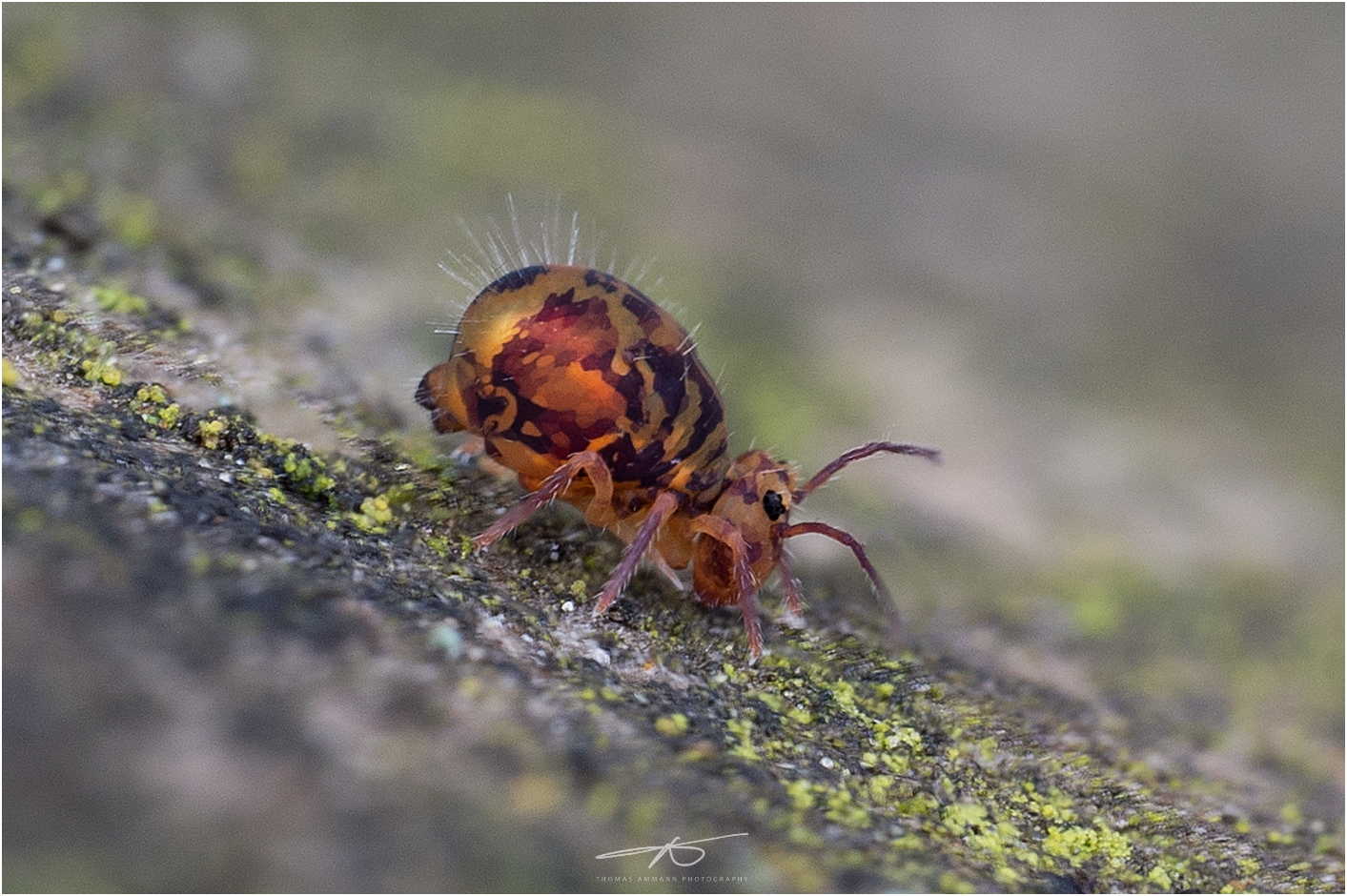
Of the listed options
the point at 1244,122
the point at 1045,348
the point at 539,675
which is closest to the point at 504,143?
the point at 1045,348

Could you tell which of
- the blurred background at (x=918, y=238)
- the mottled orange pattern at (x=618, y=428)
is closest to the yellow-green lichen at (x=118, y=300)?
the blurred background at (x=918, y=238)

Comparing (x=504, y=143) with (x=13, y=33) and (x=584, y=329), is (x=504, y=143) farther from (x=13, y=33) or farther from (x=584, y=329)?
(x=584, y=329)
